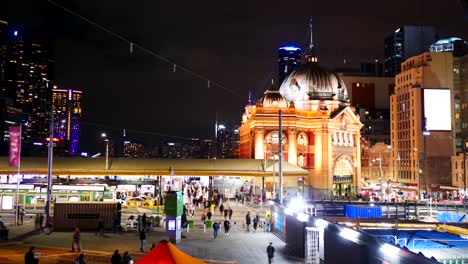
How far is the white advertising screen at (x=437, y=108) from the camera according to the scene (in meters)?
98.4

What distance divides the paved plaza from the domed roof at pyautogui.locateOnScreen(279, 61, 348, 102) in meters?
61.0

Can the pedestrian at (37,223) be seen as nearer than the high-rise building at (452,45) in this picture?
Yes

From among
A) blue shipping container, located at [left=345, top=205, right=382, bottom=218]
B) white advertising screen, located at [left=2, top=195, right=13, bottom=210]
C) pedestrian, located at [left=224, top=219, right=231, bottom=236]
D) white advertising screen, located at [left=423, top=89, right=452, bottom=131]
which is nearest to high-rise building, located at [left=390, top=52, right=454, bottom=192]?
white advertising screen, located at [left=423, top=89, right=452, bottom=131]

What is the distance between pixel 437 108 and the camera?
3900 inches

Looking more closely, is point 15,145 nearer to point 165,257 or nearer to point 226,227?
point 226,227

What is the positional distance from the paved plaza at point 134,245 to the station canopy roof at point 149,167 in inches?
839

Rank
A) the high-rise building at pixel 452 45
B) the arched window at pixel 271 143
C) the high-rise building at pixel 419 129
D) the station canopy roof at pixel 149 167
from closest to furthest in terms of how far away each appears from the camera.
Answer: the station canopy roof at pixel 149 167 → the arched window at pixel 271 143 → the high-rise building at pixel 419 129 → the high-rise building at pixel 452 45

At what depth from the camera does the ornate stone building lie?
86062 mm

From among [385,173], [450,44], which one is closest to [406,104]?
[385,173]

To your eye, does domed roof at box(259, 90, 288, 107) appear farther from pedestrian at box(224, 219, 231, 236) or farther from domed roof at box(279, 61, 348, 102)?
pedestrian at box(224, 219, 231, 236)

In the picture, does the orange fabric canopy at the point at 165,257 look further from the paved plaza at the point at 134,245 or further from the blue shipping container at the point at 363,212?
the blue shipping container at the point at 363,212

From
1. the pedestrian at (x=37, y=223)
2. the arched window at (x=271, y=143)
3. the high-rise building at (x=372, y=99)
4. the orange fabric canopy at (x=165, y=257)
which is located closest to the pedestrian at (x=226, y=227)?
the pedestrian at (x=37, y=223)

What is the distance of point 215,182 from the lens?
66750 millimetres

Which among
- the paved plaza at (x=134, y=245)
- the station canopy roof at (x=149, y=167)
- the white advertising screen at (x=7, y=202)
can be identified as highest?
the station canopy roof at (x=149, y=167)
